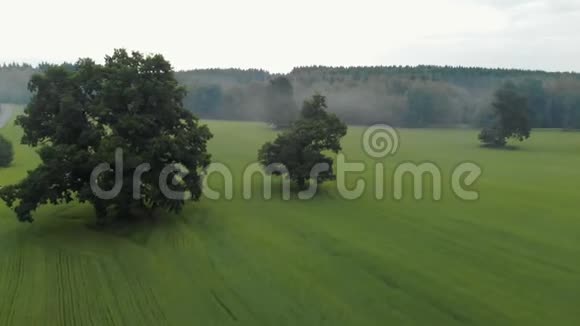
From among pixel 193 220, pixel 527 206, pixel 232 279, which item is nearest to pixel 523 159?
pixel 527 206

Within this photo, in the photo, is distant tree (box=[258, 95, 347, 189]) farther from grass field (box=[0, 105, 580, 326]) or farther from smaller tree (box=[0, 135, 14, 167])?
smaller tree (box=[0, 135, 14, 167])

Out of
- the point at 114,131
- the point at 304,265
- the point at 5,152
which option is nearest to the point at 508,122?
the point at 304,265

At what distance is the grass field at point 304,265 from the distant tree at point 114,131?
6.11 ft

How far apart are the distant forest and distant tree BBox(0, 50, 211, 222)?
75.3m

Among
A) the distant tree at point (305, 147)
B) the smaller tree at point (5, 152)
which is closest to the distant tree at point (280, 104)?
the smaller tree at point (5, 152)

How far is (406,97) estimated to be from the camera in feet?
380

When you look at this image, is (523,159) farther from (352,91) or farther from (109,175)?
(352,91)

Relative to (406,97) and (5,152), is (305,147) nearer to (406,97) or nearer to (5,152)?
(5,152)

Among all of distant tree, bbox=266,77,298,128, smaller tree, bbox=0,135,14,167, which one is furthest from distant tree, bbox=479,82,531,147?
smaller tree, bbox=0,135,14,167

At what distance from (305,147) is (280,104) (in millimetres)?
64077

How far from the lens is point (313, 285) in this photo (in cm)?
1706

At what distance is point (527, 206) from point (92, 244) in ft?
83.5

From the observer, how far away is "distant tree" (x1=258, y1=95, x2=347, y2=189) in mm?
32656

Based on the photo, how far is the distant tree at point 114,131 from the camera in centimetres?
2217
